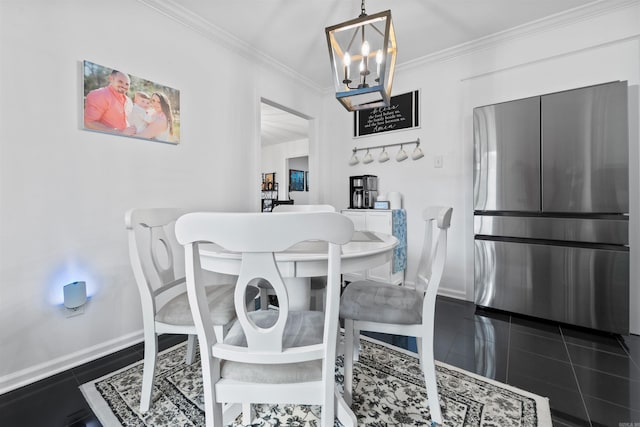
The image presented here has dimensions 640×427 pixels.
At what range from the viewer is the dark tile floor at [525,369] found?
1.31 meters

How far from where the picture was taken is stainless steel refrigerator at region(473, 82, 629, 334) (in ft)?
6.64

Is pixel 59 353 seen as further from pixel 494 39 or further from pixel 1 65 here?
pixel 494 39

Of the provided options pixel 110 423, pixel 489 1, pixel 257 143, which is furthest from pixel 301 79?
pixel 110 423

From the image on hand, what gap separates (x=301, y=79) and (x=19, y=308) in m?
3.22

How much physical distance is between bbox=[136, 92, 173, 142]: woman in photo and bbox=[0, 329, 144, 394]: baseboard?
Result: 1428 millimetres

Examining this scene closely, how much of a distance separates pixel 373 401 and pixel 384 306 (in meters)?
0.49

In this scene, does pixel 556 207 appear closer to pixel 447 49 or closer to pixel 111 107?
pixel 447 49

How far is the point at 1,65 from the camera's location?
58.7 inches

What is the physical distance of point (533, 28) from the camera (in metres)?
→ 2.49

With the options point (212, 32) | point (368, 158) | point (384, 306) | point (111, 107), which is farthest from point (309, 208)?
point (212, 32)

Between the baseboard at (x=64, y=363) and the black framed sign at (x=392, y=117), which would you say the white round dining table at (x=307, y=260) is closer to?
the baseboard at (x=64, y=363)

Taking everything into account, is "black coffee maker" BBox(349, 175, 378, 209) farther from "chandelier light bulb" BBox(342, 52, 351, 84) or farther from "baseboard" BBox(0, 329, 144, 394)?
"baseboard" BBox(0, 329, 144, 394)

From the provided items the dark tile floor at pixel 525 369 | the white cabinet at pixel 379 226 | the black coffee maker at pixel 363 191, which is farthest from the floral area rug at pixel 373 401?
the black coffee maker at pixel 363 191

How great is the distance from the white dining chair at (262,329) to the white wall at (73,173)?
141 centimetres
